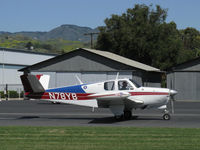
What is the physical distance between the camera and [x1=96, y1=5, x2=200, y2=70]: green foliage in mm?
70312

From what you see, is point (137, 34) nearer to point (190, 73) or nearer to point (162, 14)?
point (162, 14)

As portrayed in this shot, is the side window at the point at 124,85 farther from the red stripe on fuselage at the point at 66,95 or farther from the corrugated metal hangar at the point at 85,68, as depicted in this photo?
the corrugated metal hangar at the point at 85,68

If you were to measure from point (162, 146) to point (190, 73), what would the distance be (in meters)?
34.1

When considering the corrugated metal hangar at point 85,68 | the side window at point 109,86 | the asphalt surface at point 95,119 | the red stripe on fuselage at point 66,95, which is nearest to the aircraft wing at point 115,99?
the red stripe on fuselage at point 66,95

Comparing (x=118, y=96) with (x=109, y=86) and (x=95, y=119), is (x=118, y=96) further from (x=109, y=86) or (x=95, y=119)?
(x=95, y=119)

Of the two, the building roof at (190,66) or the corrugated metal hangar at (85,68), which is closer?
the building roof at (190,66)

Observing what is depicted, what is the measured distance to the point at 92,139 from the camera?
41.1 ft

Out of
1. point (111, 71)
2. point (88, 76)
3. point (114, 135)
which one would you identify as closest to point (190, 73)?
point (111, 71)

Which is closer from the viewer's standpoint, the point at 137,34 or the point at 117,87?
the point at 117,87

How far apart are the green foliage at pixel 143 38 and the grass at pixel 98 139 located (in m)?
56.0

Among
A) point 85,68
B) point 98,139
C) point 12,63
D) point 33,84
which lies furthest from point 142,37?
point 98,139

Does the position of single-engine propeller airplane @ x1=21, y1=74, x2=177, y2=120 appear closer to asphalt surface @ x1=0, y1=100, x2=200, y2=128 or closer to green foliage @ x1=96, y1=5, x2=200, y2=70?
asphalt surface @ x1=0, y1=100, x2=200, y2=128

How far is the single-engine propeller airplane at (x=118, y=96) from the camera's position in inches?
733

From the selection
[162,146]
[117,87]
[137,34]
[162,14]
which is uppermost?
[162,14]
